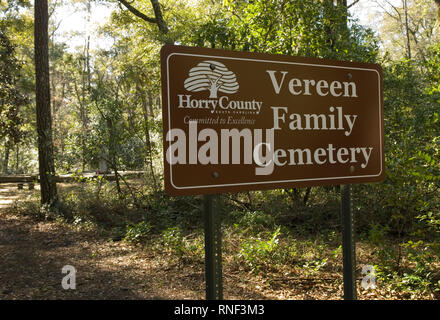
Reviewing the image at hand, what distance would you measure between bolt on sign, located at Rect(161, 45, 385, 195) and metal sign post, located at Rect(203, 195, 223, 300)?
0.09m

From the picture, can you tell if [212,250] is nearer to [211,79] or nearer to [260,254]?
[211,79]

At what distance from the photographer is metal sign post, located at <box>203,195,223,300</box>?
6.20 feet

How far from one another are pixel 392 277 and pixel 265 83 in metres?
3.80

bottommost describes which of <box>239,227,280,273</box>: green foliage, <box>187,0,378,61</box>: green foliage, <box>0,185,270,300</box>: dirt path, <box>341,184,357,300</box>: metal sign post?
<box>0,185,270,300</box>: dirt path

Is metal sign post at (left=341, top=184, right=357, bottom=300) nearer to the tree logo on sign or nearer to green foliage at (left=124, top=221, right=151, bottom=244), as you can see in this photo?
the tree logo on sign

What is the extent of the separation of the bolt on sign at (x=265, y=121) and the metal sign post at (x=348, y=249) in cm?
16

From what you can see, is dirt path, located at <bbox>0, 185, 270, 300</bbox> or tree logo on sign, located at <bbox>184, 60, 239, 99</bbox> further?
→ dirt path, located at <bbox>0, 185, 270, 300</bbox>

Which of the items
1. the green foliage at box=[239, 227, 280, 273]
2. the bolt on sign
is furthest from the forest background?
the bolt on sign

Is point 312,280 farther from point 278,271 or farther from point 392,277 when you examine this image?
point 392,277

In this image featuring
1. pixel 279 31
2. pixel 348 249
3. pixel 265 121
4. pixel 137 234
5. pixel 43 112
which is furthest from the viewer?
pixel 43 112

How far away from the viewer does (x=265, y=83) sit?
2.14 meters

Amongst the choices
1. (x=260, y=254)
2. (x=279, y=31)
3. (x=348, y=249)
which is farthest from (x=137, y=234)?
(x=348, y=249)

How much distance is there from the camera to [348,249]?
2.45m

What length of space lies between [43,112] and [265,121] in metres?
10.1
